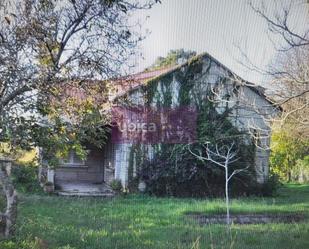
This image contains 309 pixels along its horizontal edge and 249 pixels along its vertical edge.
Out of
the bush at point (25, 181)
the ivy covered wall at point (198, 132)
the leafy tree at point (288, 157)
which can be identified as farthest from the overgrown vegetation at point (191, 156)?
the leafy tree at point (288, 157)

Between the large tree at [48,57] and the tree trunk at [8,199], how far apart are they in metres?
0.03

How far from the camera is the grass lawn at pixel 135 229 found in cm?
845

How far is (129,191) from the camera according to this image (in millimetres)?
19578

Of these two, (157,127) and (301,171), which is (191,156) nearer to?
(157,127)

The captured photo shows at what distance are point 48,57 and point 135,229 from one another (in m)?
4.65

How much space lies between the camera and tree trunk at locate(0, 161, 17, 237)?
7867 mm

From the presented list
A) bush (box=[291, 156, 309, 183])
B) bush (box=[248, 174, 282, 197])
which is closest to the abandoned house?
bush (box=[248, 174, 282, 197])

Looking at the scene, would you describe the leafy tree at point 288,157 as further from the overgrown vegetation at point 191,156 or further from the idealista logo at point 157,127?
the idealista logo at point 157,127

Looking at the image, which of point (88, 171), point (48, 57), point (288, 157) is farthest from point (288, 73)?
point (288, 157)

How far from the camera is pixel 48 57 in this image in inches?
291

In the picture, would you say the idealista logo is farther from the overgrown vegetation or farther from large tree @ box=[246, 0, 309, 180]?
large tree @ box=[246, 0, 309, 180]

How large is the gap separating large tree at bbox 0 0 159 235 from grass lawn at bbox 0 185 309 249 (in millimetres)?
1404

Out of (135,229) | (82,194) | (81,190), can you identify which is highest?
(81,190)

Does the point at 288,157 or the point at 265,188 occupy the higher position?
the point at 288,157
